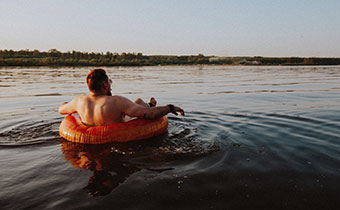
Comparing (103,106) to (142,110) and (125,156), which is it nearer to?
(142,110)

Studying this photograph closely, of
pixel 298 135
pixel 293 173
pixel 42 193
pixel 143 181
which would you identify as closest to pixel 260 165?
pixel 293 173

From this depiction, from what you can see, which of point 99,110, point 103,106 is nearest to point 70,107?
point 99,110

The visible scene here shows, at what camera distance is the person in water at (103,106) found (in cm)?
520

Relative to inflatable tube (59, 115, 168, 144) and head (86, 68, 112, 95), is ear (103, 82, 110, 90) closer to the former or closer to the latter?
head (86, 68, 112, 95)

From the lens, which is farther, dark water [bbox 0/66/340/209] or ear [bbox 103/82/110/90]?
ear [bbox 103/82/110/90]

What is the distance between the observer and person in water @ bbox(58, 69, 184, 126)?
5.20 metres

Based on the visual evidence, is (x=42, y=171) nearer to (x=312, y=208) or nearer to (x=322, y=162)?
(x=312, y=208)

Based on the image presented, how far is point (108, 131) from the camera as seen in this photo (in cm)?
532

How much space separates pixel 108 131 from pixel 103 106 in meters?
0.54

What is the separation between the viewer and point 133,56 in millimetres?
79500

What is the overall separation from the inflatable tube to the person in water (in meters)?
0.15

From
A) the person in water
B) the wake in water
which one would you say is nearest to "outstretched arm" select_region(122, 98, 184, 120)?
the person in water

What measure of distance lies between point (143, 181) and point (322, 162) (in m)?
3.02

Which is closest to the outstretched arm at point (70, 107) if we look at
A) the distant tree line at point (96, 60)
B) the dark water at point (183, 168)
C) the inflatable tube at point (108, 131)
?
the inflatable tube at point (108, 131)
